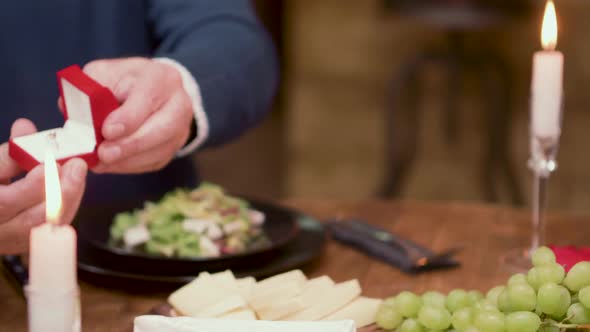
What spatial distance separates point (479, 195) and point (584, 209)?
1.53ft

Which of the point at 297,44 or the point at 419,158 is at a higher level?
the point at 297,44

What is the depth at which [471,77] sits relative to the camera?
3809 mm

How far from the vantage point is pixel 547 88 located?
1244 mm

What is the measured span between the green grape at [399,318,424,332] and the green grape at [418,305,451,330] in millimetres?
14

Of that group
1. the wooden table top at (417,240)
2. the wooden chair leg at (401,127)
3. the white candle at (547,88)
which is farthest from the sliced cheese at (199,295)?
the wooden chair leg at (401,127)

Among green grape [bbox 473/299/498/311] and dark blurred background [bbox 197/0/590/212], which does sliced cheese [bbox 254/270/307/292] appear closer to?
green grape [bbox 473/299/498/311]

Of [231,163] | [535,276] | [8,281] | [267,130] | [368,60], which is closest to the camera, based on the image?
[535,276]

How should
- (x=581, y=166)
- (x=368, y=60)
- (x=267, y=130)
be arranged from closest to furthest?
(x=581, y=166) → (x=368, y=60) → (x=267, y=130)

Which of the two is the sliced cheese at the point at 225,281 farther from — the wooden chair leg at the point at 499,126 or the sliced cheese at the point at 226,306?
the wooden chair leg at the point at 499,126

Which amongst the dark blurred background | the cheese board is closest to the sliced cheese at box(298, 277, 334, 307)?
the cheese board

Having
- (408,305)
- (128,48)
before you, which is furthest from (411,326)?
(128,48)

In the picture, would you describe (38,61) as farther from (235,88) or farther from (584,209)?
(584,209)

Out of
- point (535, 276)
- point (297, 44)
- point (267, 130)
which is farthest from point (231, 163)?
point (535, 276)

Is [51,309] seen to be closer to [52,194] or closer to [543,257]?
[52,194]
